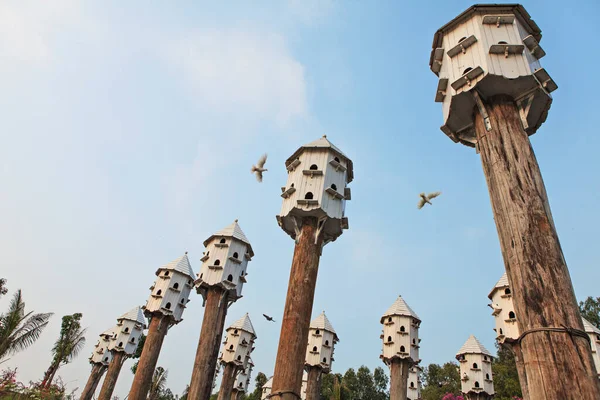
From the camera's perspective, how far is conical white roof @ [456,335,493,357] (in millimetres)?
20938

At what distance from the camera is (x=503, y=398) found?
106ft

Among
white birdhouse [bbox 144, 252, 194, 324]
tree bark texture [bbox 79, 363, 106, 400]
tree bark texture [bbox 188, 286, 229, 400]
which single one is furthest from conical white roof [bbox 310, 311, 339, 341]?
tree bark texture [bbox 79, 363, 106, 400]

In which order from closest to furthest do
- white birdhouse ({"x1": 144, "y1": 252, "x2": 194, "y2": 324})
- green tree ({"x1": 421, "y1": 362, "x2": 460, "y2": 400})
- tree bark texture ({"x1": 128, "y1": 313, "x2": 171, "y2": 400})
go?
tree bark texture ({"x1": 128, "y1": 313, "x2": 171, "y2": 400}) → white birdhouse ({"x1": 144, "y1": 252, "x2": 194, "y2": 324}) → green tree ({"x1": 421, "y1": 362, "x2": 460, "y2": 400})

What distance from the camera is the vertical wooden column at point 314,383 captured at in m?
20.9

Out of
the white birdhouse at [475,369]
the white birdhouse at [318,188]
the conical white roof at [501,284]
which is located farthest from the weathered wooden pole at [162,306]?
the white birdhouse at [475,369]

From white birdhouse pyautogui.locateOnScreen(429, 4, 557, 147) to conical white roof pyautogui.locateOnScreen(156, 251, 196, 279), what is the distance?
13.9m

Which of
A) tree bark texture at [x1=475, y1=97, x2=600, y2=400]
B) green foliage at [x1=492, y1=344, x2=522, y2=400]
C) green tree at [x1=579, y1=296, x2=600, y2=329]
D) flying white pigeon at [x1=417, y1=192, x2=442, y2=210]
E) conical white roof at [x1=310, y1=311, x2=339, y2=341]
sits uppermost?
green tree at [x1=579, y1=296, x2=600, y2=329]

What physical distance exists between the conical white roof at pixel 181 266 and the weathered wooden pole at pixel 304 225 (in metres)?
9.19

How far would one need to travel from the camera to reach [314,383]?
2144 centimetres

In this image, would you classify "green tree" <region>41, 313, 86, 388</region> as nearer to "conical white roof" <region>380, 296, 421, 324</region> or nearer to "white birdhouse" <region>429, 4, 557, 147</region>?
"conical white roof" <region>380, 296, 421, 324</region>

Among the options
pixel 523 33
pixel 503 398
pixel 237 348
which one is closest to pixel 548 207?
pixel 523 33

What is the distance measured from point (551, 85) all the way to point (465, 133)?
1.52 meters

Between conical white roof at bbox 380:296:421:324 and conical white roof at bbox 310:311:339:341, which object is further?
conical white roof at bbox 310:311:339:341

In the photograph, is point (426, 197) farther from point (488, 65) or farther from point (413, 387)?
point (413, 387)
